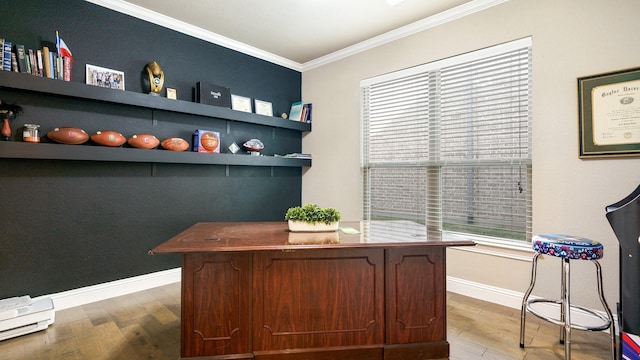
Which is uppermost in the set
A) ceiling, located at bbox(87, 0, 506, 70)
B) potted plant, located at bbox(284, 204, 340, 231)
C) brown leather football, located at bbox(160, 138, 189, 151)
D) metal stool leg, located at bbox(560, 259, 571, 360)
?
ceiling, located at bbox(87, 0, 506, 70)

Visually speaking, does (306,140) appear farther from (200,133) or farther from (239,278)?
(239,278)

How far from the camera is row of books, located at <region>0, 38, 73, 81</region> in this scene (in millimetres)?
2270

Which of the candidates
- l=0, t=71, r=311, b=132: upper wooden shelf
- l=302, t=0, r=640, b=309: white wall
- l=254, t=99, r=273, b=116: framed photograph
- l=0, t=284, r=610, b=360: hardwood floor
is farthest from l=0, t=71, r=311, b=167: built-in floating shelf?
l=302, t=0, r=640, b=309: white wall

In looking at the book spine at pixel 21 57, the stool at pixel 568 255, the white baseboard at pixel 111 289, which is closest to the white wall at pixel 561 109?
the stool at pixel 568 255

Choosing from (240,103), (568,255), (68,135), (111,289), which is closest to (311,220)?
(568,255)

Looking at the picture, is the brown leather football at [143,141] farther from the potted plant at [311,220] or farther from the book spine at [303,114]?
the book spine at [303,114]

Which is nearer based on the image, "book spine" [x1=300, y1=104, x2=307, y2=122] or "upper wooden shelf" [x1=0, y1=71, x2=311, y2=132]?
"upper wooden shelf" [x1=0, y1=71, x2=311, y2=132]

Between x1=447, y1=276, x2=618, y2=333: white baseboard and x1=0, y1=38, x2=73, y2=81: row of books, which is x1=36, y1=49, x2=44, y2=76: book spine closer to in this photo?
x1=0, y1=38, x2=73, y2=81: row of books

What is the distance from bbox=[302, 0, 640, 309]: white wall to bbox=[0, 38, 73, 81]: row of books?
3294mm

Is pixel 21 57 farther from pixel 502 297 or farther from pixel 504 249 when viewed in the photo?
pixel 502 297

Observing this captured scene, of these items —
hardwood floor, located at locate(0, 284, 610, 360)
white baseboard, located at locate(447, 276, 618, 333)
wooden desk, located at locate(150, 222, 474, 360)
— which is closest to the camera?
wooden desk, located at locate(150, 222, 474, 360)

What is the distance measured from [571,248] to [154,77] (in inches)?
144

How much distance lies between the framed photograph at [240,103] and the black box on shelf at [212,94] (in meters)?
0.14

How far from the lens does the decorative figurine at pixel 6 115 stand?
7.58 ft
